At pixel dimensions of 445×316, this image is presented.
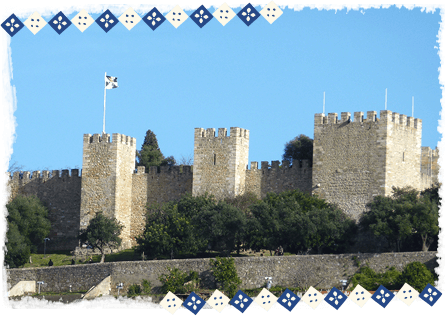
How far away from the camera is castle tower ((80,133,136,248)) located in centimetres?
4153

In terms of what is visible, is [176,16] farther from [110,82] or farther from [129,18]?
[110,82]

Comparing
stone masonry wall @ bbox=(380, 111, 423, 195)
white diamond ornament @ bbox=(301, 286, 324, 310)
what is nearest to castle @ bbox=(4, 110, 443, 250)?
stone masonry wall @ bbox=(380, 111, 423, 195)

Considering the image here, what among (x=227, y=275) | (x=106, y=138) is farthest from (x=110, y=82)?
(x=227, y=275)

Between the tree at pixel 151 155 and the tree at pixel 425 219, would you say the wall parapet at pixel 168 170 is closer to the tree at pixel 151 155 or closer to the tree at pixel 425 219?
the tree at pixel 151 155

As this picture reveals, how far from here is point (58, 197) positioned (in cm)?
4453

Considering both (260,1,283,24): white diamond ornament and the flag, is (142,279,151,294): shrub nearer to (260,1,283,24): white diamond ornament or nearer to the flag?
the flag

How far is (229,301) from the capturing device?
98.8 feet

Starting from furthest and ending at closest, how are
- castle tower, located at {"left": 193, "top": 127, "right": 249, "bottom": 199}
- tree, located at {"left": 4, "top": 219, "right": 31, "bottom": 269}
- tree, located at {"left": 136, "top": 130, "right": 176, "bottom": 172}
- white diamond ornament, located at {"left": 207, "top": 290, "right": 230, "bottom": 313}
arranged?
tree, located at {"left": 136, "top": 130, "right": 176, "bottom": 172} < castle tower, located at {"left": 193, "top": 127, "right": 249, "bottom": 199} < tree, located at {"left": 4, "top": 219, "right": 31, "bottom": 269} < white diamond ornament, located at {"left": 207, "top": 290, "right": 230, "bottom": 313}

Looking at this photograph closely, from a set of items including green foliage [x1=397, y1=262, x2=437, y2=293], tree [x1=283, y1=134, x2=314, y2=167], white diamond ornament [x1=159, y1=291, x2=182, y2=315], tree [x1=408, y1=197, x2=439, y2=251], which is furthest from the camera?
tree [x1=283, y1=134, x2=314, y2=167]

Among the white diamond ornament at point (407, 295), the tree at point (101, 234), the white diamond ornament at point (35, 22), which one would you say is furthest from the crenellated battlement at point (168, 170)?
the white diamond ornament at point (35, 22)

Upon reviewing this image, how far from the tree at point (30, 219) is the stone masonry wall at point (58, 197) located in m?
0.96

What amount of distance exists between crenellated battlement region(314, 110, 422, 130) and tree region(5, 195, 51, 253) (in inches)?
512

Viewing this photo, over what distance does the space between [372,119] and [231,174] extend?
6.35m

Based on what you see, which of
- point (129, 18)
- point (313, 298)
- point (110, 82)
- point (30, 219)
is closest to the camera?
point (129, 18)
